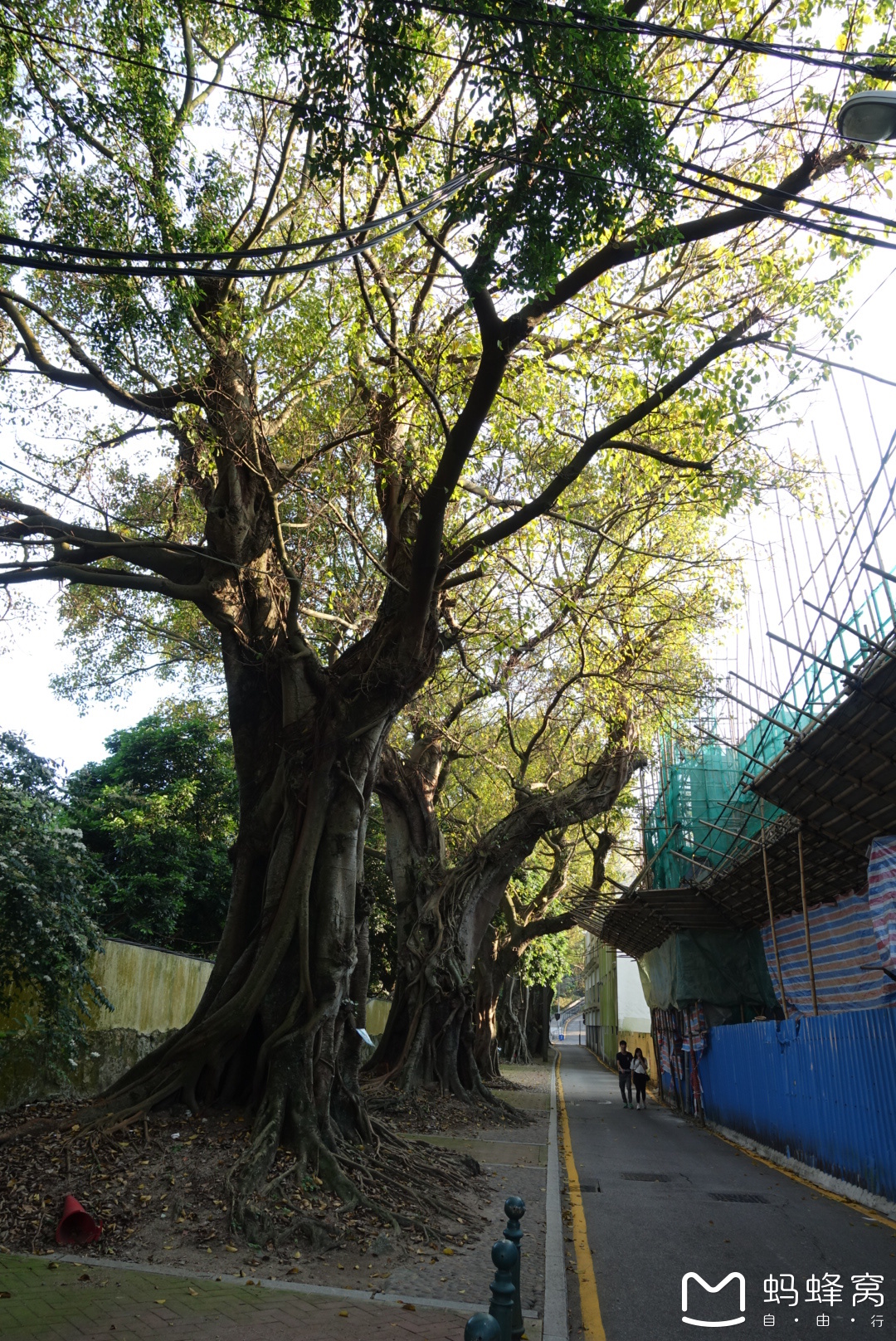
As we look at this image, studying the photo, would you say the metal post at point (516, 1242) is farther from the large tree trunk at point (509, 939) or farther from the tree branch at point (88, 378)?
the large tree trunk at point (509, 939)

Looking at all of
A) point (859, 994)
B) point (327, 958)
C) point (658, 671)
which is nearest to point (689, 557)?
point (658, 671)

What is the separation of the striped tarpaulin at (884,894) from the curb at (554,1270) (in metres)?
4.16

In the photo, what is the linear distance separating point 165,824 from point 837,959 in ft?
44.0

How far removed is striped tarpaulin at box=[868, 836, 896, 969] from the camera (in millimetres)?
9773

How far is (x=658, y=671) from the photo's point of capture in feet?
48.4

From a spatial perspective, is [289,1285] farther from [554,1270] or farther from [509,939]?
[509,939]

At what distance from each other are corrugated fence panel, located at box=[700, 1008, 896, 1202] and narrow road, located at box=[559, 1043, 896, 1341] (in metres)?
0.48

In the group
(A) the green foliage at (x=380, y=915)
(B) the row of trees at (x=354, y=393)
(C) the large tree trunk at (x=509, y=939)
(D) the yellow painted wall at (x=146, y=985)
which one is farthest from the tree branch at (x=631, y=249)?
(A) the green foliage at (x=380, y=915)

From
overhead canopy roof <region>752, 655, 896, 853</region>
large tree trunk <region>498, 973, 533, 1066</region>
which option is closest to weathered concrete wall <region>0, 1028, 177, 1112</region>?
overhead canopy roof <region>752, 655, 896, 853</region>

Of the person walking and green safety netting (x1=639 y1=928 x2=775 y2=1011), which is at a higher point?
green safety netting (x1=639 y1=928 x2=775 y2=1011)

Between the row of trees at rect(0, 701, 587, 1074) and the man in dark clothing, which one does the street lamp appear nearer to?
the row of trees at rect(0, 701, 587, 1074)

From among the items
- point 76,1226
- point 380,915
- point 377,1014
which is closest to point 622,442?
point 76,1226

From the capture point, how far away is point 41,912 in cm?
818

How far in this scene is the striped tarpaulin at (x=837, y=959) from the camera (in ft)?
40.7
